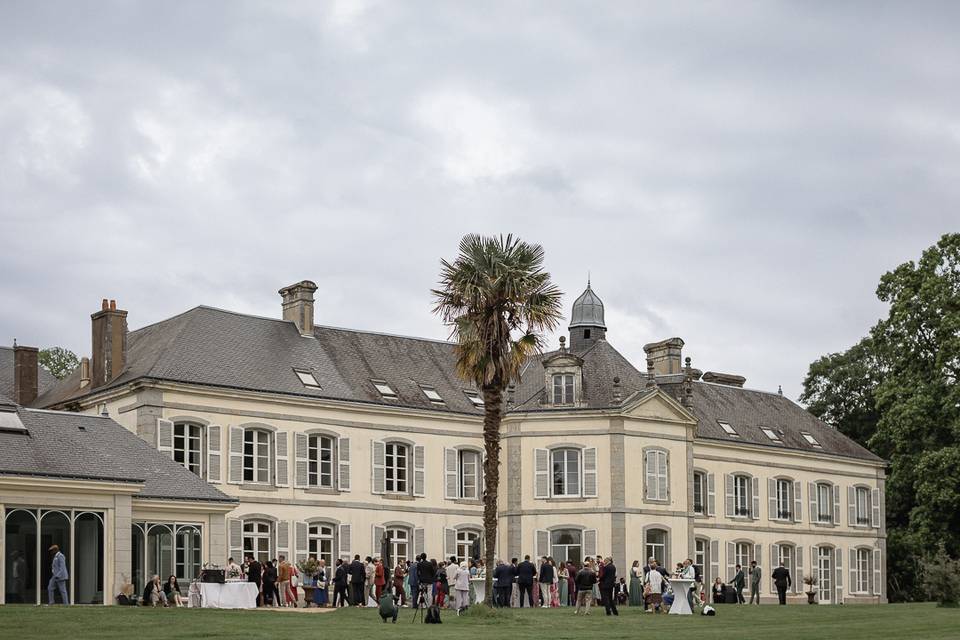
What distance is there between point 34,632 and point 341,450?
21.9 meters

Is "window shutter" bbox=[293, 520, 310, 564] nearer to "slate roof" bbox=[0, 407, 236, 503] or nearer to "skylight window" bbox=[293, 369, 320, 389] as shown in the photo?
"skylight window" bbox=[293, 369, 320, 389]

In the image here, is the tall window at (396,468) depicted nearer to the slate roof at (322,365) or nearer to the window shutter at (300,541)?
the slate roof at (322,365)

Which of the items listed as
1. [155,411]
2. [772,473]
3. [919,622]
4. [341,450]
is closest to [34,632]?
[919,622]

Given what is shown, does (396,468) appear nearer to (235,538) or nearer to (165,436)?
(235,538)

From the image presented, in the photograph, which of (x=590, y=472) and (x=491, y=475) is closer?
(x=491, y=475)

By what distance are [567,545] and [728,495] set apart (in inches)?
338

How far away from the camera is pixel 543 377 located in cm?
4706

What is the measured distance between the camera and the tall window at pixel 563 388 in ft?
148

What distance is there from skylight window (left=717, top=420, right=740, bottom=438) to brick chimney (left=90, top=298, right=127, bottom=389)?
21.7 m

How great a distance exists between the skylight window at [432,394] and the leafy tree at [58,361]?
2195cm

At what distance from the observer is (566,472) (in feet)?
147

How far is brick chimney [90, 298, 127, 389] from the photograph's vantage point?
40812 mm

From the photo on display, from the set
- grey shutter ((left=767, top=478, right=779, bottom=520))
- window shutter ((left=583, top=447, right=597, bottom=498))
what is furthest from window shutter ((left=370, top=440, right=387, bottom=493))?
grey shutter ((left=767, top=478, right=779, bottom=520))

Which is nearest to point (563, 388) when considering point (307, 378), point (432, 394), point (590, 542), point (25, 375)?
point (432, 394)
